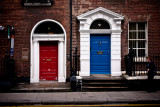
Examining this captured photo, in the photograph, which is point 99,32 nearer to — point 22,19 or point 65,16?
point 65,16

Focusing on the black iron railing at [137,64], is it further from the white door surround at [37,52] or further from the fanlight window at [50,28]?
the fanlight window at [50,28]

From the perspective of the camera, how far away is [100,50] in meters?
9.30

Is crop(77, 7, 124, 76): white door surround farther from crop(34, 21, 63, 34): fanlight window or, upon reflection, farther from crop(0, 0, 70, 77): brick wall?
crop(34, 21, 63, 34): fanlight window

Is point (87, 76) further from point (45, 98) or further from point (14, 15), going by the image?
point (14, 15)

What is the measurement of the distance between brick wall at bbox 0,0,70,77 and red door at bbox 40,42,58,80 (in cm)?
Result: 79

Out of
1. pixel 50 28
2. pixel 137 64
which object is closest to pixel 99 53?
pixel 137 64

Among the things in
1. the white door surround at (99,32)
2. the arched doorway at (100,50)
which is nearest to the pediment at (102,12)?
the white door surround at (99,32)

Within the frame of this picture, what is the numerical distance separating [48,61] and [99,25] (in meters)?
3.59

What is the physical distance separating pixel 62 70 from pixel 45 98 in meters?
2.78

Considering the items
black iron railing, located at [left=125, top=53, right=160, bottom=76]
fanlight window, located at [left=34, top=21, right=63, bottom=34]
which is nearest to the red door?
fanlight window, located at [left=34, top=21, right=63, bottom=34]

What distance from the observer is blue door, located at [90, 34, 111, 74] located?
30.5ft

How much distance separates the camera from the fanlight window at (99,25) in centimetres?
936

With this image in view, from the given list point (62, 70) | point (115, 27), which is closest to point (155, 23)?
point (115, 27)

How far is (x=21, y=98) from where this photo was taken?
260 inches
